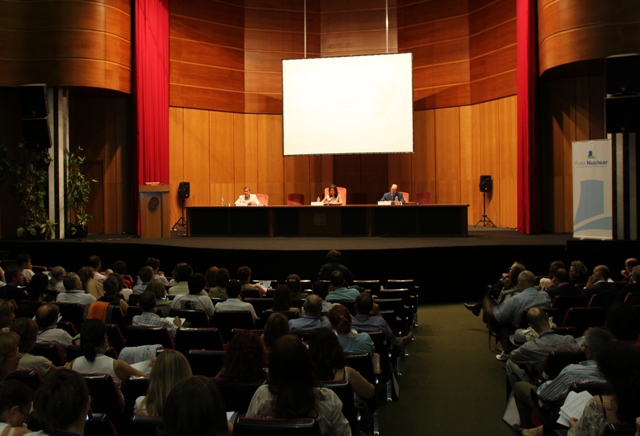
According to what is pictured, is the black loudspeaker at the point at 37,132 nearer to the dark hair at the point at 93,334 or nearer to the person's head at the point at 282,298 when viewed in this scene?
the person's head at the point at 282,298

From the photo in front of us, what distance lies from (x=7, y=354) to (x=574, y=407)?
8.49 ft

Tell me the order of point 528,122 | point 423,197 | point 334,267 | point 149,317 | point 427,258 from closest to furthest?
point 149,317
point 334,267
point 427,258
point 528,122
point 423,197

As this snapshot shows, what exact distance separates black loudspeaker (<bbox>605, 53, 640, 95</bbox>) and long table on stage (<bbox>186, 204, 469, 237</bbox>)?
2939 mm

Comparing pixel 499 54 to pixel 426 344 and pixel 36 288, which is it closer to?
pixel 426 344

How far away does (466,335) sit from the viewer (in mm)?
7062

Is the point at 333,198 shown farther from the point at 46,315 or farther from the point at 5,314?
the point at 5,314

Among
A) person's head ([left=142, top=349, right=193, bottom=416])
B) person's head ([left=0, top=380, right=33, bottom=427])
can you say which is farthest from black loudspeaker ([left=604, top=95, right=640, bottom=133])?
person's head ([left=0, top=380, right=33, bottom=427])

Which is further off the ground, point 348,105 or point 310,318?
point 348,105

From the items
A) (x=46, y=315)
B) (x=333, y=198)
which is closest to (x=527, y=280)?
(x=46, y=315)

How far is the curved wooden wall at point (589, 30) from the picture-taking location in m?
10.0

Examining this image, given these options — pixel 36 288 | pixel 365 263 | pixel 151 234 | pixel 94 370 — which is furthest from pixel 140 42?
pixel 94 370

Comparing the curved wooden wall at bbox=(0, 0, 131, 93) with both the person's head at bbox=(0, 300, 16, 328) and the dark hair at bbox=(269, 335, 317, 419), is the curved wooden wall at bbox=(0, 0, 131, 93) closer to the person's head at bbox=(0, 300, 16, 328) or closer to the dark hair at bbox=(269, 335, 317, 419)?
the person's head at bbox=(0, 300, 16, 328)

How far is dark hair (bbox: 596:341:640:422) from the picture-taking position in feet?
7.85

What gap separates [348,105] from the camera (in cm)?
1377
